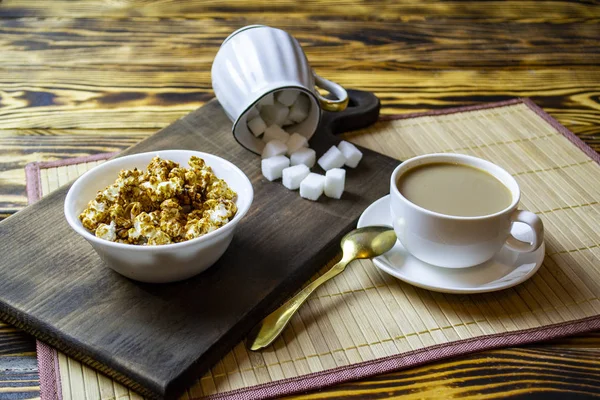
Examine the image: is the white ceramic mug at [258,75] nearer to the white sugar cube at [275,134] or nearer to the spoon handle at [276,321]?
the white sugar cube at [275,134]

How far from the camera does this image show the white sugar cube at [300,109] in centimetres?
160

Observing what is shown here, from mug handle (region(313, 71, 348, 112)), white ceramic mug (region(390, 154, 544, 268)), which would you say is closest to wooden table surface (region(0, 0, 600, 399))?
white ceramic mug (region(390, 154, 544, 268))

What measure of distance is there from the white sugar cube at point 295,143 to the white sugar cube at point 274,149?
2 cm

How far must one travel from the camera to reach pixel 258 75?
4.94 feet

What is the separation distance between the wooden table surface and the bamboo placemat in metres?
0.07

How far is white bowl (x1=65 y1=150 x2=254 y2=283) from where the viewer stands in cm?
109

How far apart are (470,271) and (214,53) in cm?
125

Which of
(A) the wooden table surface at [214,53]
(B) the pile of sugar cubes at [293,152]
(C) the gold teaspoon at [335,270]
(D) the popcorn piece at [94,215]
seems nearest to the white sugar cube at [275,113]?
(B) the pile of sugar cubes at [293,152]

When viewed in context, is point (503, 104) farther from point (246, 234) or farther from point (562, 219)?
point (246, 234)

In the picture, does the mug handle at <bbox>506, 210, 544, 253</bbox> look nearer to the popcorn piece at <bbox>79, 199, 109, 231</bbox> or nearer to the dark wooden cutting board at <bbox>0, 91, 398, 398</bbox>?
the dark wooden cutting board at <bbox>0, 91, 398, 398</bbox>

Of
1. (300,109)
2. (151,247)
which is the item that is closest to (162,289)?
(151,247)

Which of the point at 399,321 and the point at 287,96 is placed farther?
the point at 287,96

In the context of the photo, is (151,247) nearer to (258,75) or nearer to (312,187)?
(312,187)

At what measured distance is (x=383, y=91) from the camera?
1.97 metres
